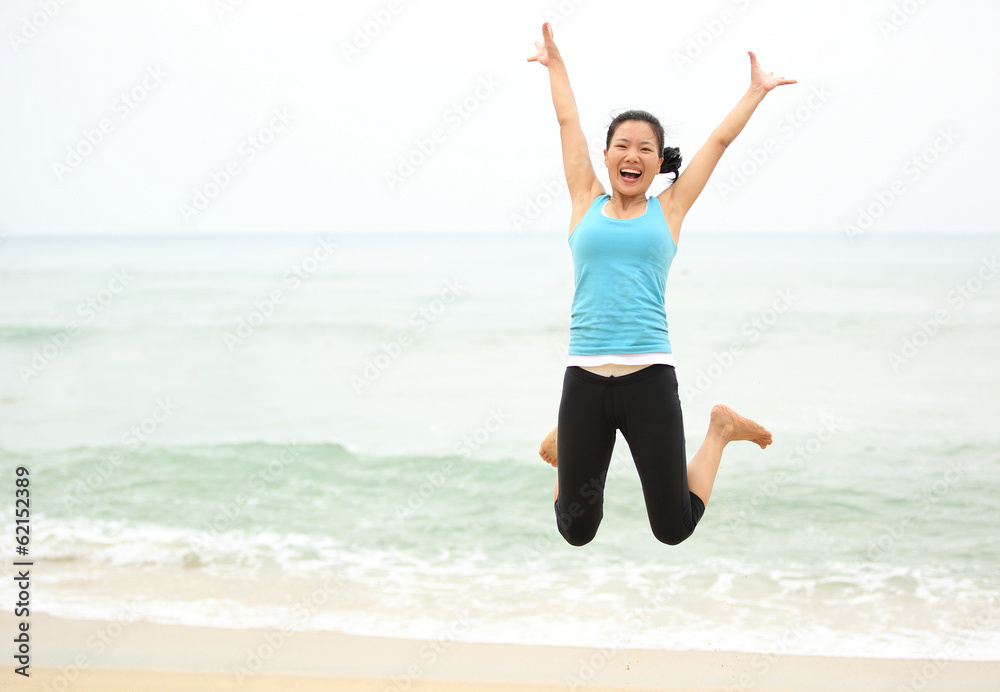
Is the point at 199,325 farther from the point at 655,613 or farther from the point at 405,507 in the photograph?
the point at 655,613

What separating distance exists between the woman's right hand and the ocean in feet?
12.1

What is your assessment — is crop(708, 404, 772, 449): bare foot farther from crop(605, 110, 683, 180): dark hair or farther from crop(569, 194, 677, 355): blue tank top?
crop(605, 110, 683, 180): dark hair

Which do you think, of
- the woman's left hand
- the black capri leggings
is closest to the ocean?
the black capri leggings

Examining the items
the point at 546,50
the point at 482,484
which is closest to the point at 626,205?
the point at 546,50

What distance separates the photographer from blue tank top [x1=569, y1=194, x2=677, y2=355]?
11.3 feet

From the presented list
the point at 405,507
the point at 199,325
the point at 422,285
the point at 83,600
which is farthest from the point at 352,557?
the point at 422,285

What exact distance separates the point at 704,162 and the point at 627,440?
1183mm

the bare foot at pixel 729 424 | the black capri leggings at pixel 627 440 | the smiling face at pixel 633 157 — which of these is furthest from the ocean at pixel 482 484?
the smiling face at pixel 633 157

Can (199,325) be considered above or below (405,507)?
above

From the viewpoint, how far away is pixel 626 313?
342 centimetres

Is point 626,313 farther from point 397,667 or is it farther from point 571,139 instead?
point 397,667

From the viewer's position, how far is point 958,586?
698 centimetres

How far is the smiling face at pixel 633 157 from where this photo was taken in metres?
3.52

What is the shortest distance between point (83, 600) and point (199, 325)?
59.1 feet
